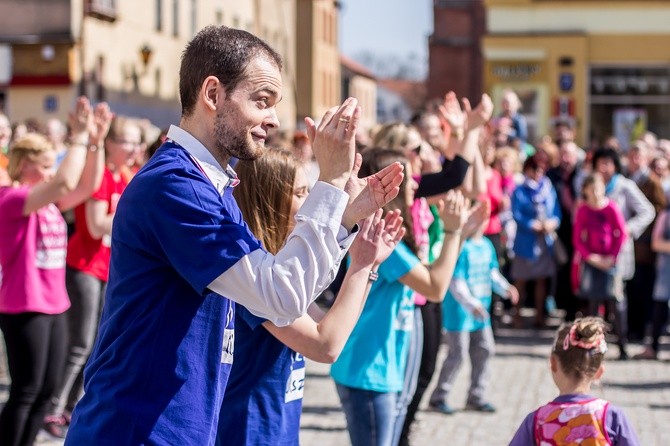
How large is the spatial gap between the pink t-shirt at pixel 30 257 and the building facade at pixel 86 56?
1948cm

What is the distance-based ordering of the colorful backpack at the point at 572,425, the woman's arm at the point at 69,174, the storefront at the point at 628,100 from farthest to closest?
the storefront at the point at 628,100
the woman's arm at the point at 69,174
the colorful backpack at the point at 572,425

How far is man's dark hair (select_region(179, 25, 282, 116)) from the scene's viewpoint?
310cm

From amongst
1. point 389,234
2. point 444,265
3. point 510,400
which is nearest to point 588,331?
point 444,265

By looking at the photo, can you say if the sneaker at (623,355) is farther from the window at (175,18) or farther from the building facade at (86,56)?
the window at (175,18)

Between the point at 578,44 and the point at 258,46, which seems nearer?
the point at 258,46

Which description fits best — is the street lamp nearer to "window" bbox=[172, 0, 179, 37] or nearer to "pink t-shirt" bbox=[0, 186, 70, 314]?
"window" bbox=[172, 0, 179, 37]

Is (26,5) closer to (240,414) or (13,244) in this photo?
(13,244)

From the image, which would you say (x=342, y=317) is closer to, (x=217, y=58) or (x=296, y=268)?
(x=296, y=268)

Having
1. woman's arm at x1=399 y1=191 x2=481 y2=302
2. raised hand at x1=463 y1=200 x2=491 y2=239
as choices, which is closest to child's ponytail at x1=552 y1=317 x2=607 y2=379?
woman's arm at x1=399 y1=191 x2=481 y2=302

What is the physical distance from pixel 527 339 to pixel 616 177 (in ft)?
6.24

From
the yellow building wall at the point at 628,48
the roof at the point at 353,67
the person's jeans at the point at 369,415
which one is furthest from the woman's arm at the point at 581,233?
the roof at the point at 353,67

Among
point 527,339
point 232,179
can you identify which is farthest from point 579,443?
point 527,339

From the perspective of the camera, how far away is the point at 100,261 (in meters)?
8.11

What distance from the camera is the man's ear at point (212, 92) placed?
3.09 m
